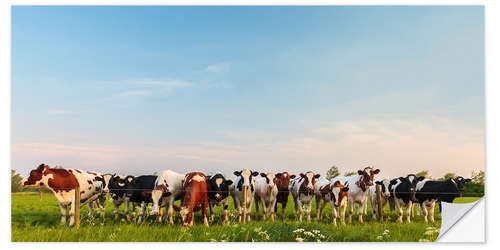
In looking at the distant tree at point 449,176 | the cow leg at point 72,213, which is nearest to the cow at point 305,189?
Answer: the distant tree at point 449,176

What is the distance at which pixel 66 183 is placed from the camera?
12875 millimetres

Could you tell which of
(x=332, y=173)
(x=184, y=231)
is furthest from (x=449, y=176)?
(x=184, y=231)

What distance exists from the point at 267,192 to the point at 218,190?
2078 millimetres

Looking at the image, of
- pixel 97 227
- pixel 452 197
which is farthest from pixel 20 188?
pixel 452 197

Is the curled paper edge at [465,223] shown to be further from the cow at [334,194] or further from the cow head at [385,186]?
the cow at [334,194]

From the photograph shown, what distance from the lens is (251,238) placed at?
1021 centimetres

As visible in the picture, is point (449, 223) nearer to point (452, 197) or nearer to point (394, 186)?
point (452, 197)

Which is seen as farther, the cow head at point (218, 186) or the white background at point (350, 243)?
the cow head at point (218, 186)

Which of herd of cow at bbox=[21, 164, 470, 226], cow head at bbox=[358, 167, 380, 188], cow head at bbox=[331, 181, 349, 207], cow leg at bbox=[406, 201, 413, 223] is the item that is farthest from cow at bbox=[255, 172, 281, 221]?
cow leg at bbox=[406, 201, 413, 223]

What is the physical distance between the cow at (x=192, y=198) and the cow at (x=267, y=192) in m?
2.75

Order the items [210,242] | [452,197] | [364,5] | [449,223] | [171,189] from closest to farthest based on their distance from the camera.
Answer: [210,242] → [449,223] → [364,5] → [452,197] → [171,189]

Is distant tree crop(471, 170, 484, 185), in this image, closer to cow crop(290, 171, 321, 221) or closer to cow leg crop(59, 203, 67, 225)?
cow crop(290, 171, 321, 221)

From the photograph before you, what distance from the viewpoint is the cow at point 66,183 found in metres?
11.8
